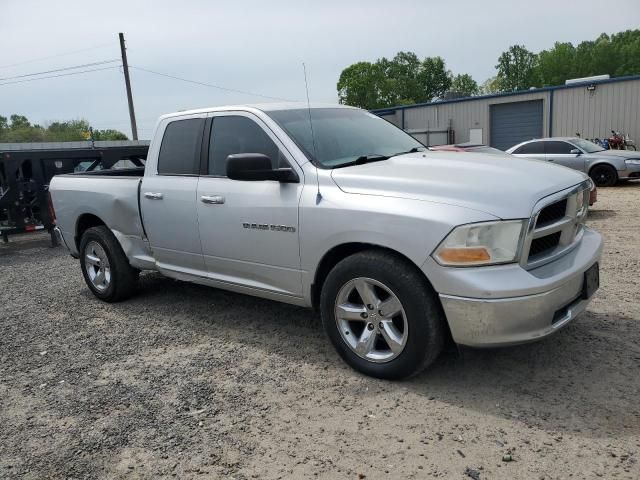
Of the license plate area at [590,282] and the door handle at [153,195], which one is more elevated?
the door handle at [153,195]

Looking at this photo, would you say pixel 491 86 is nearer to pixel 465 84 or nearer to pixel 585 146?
pixel 465 84

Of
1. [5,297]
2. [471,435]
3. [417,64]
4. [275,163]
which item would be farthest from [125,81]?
[417,64]

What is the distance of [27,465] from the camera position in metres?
2.92

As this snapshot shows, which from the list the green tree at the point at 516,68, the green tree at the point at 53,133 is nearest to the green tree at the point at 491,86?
the green tree at the point at 516,68

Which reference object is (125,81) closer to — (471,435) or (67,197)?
(67,197)

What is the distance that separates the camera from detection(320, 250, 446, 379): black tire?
3.22 metres

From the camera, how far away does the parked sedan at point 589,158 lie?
1416 centimetres

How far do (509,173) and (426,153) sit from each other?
99 cm

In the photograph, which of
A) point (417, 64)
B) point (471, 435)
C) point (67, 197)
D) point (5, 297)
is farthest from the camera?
point (417, 64)

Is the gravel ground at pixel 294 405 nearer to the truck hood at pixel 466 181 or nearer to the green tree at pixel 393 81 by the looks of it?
the truck hood at pixel 466 181

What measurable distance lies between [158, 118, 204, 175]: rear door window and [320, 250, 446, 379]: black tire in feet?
6.06

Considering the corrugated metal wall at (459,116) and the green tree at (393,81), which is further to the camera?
the green tree at (393,81)

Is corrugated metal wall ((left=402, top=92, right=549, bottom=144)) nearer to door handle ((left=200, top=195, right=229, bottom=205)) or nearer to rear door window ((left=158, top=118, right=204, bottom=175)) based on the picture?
rear door window ((left=158, top=118, right=204, bottom=175))

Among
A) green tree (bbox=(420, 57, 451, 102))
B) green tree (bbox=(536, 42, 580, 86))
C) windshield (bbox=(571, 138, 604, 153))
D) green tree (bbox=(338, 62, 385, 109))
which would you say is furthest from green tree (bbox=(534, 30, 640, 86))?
→ windshield (bbox=(571, 138, 604, 153))
